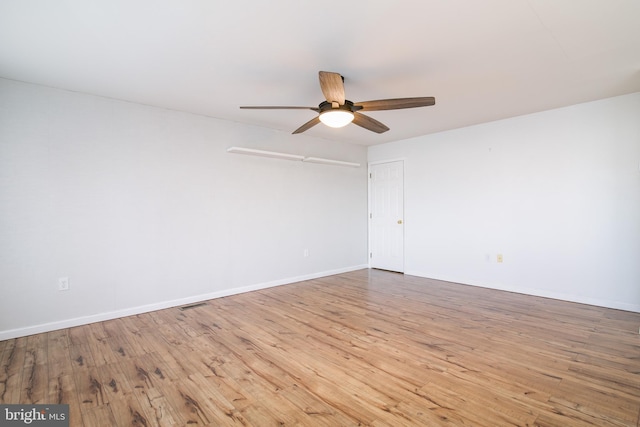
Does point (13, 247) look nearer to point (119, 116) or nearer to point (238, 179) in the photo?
point (119, 116)

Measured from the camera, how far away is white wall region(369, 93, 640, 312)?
3.47 metres

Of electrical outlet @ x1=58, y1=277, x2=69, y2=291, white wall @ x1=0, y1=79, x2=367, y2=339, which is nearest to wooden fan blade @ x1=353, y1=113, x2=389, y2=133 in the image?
white wall @ x1=0, y1=79, x2=367, y2=339

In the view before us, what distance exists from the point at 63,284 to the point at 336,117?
10.6 feet

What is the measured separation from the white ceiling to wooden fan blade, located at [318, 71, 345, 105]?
0.92 feet

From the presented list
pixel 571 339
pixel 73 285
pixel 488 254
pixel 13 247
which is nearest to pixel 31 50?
pixel 13 247

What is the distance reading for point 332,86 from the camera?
2.33 meters

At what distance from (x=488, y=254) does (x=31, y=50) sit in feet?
18.4

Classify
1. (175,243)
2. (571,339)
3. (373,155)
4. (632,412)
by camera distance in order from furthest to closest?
(373,155) < (175,243) < (571,339) < (632,412)

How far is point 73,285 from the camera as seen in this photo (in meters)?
Result: 3.12

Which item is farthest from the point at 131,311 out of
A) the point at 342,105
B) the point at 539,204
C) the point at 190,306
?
the point at 539,204

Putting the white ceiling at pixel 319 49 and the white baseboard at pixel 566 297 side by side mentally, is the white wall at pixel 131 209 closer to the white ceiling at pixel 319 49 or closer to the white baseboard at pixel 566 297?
the white ceiling at pixel 319 49

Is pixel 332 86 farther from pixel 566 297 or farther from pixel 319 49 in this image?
pixel 566 297

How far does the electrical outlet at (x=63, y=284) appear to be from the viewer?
306 cm

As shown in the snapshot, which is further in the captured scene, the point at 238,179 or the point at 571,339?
the point at 238,179
